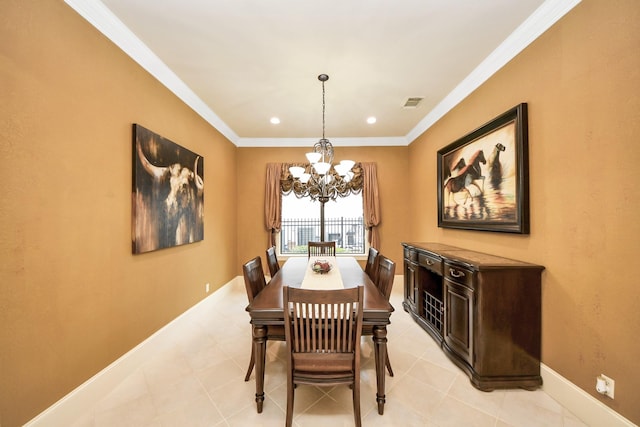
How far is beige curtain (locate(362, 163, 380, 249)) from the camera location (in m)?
4.62

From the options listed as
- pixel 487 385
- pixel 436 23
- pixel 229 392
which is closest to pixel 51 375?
pixel 229 392

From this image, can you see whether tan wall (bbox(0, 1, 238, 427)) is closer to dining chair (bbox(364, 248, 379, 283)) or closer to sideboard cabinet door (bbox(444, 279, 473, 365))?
dining chair (bbox(364, 248, 379, 283))

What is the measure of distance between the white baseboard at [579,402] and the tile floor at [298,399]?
0.05 metres

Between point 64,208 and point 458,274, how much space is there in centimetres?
312

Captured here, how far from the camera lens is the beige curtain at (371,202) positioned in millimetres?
4621

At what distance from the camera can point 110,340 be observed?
6.21 feet

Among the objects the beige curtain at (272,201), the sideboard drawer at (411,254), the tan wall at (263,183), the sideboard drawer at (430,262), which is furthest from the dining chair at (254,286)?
the tan wall at (263,183)

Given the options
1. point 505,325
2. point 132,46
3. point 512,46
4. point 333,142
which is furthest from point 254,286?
point 333,142

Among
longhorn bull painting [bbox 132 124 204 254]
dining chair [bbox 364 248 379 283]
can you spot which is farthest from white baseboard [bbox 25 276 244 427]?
dining chair [bbox 364 248 379 283]

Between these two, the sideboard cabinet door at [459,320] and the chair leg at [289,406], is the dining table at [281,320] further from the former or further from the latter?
the sideboard cabinet door at [459,320]

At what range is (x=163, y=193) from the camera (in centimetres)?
250

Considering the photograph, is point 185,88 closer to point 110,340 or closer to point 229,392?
point 110,340

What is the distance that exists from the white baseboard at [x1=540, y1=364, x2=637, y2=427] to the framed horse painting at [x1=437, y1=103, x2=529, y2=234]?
1107 millimetres

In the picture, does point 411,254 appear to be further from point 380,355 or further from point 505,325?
point 380,355
